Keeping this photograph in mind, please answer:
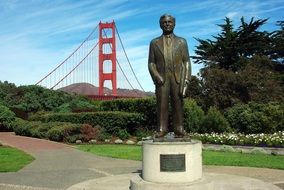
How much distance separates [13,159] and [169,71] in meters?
8.49

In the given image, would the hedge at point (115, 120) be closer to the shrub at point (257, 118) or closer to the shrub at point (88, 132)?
the shrub at point (88, 132)

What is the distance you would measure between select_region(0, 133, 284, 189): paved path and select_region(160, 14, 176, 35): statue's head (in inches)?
153

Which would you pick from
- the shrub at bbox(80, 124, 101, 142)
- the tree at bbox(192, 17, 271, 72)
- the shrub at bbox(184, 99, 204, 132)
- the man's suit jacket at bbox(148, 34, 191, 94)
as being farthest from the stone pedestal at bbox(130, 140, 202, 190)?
the tree at bbox(192, 17, 271, 72)

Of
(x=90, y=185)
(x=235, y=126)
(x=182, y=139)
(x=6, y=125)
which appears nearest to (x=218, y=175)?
(x=182, y=139)

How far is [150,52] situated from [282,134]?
A: 10984 mm

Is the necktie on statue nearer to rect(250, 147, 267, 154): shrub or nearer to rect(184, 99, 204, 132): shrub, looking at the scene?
rect(250, 147, 267, 154): shrub

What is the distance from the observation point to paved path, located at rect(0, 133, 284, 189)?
35.5 ft

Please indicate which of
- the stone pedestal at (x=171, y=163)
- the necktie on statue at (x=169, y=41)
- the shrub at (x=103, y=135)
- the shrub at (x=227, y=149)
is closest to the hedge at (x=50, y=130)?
the shrub at (x=103, y=135)

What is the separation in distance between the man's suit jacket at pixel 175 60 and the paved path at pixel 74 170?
3099 millimetres

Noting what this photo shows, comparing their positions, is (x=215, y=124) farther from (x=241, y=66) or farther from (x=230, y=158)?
(x=241, y=66)

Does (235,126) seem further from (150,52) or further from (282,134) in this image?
(150,52)

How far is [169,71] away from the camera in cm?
898

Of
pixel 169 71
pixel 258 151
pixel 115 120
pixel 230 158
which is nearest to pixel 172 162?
pixel 169 71

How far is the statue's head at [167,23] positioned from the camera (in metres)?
9.02
